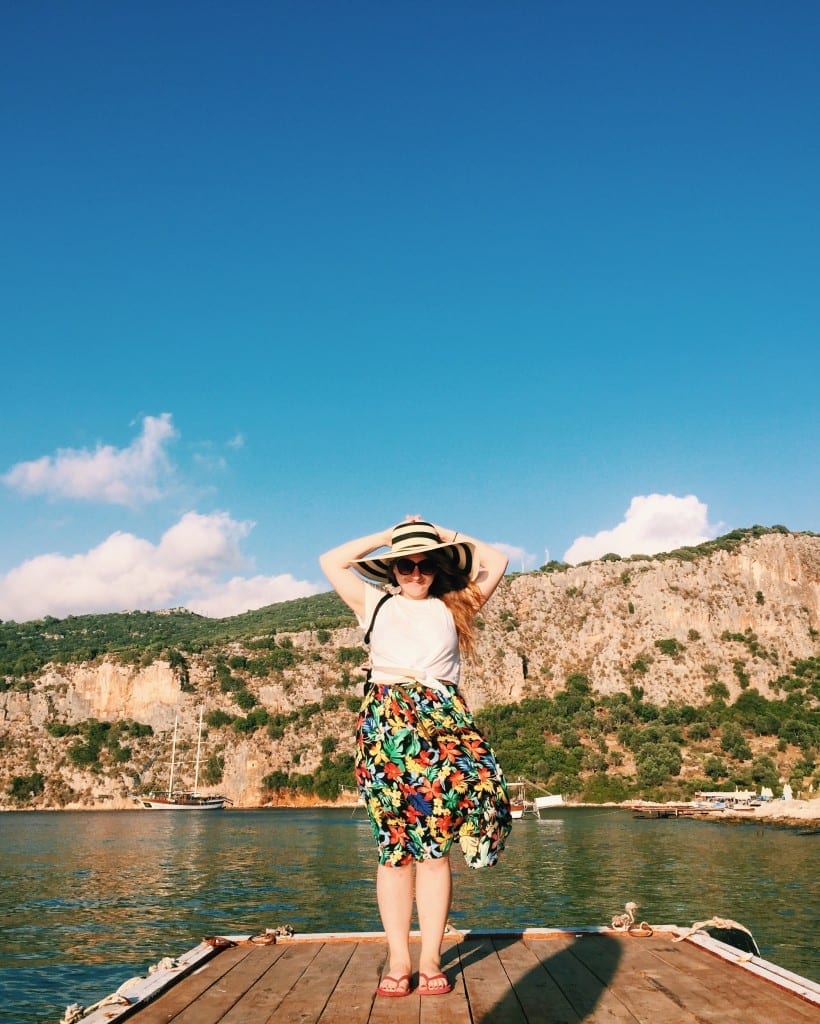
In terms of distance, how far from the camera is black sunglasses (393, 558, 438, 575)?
4617 mm

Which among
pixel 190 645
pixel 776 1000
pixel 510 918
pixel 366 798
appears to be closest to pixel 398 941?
pixel 366 798

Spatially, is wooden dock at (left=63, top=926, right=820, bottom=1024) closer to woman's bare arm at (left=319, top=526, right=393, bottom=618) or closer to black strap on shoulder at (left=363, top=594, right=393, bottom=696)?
black strap on shoulder at (left=363, top=594, right=393, bottom=696)

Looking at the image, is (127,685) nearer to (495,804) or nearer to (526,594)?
(526,594)

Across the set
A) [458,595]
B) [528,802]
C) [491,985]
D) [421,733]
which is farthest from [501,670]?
[421,733]

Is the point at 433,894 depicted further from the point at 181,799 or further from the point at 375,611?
the point at 181,799

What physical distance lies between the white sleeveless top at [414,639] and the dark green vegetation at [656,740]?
75.2 meters

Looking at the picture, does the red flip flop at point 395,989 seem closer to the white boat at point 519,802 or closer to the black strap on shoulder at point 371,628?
the black strap on shoulder at point 371,628

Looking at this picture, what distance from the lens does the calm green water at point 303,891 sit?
15.2 metres

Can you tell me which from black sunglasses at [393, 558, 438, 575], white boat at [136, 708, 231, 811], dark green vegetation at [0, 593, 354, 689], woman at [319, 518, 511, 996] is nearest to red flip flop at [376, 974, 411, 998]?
woman at [319, 518, 511, 996]

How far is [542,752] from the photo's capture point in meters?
79.6

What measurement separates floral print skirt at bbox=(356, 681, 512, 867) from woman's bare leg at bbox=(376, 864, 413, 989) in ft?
0.32

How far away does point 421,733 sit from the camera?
423cm

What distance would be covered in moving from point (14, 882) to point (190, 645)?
73.0 m

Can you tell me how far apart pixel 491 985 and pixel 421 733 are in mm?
1549
